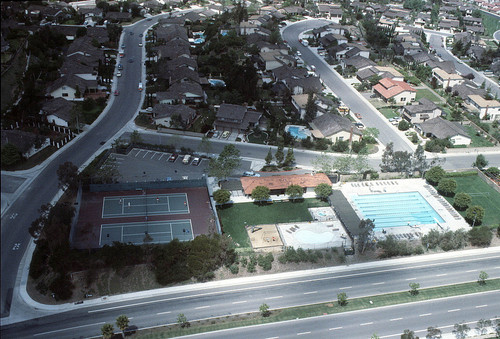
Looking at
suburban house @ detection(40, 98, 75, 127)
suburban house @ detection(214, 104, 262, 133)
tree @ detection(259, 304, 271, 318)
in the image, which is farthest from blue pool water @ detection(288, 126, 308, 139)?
tree @ detection(259, 304, 271, 318)

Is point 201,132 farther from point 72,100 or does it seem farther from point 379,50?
point 379,50

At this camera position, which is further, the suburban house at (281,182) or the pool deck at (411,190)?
the suburban house at (281,182)

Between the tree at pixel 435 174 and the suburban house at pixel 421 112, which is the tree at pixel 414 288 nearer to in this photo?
Answer: the tree at pixel 435 174

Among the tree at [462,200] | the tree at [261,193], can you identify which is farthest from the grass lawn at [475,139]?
the tree at [261,193]

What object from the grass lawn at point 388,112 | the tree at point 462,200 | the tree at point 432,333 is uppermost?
the tree at point 432,333

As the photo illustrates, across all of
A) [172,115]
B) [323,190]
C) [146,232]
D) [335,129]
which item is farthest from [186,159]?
[335,129]

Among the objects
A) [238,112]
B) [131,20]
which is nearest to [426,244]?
[238,112]

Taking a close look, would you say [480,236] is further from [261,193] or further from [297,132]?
[297,132]
